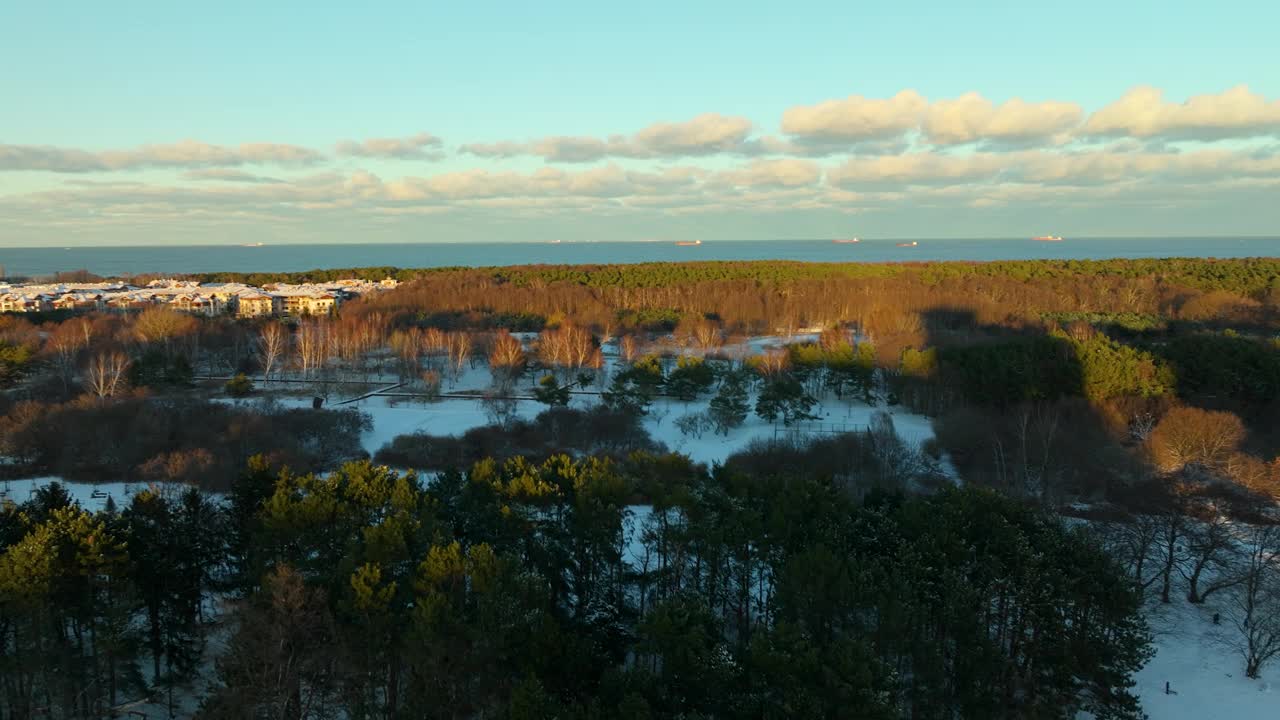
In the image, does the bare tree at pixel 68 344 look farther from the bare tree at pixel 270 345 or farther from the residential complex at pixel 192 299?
the residential complex at pixel 192 299

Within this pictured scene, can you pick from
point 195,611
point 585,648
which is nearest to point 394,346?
point 195,611

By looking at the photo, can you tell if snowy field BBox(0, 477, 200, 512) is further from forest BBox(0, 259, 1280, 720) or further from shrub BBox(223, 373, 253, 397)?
shrub BBox(223, 373, 253, 397)

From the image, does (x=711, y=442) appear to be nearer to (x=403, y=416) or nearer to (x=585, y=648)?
(x=403, y=416)

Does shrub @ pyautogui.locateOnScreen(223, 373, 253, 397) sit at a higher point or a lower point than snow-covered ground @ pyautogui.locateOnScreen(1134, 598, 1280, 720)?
higher

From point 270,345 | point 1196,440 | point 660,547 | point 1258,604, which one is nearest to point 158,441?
point 270,345

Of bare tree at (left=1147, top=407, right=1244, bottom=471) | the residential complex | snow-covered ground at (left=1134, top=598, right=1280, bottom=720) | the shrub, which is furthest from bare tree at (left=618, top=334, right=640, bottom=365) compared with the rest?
snow-covered ground at (left=1134, top=598, right=1280, bottom=720)

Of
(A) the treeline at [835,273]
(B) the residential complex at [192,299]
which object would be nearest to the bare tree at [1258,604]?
(B) the residential complex at [192,299]
